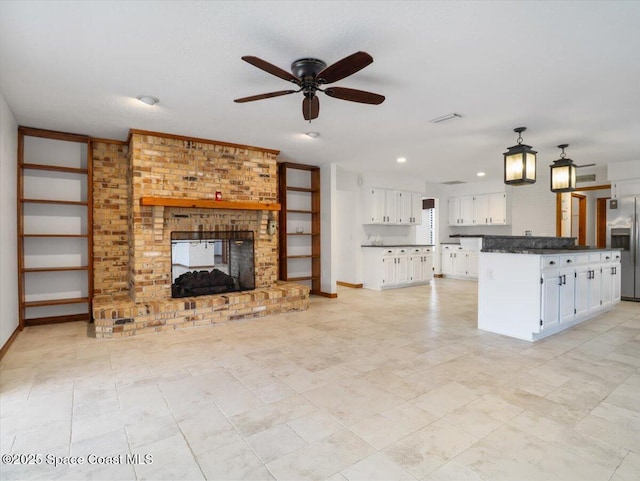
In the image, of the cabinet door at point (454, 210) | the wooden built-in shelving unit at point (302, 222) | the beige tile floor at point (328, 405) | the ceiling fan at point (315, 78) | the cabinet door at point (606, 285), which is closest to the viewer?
the beige tile floor at point (328, 405)

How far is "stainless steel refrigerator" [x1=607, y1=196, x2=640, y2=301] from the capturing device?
6.32 meters

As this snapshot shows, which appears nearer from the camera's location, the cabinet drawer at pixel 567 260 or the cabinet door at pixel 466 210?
the cabinet drawer at pixel 567 260

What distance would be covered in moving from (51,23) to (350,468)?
3.17m

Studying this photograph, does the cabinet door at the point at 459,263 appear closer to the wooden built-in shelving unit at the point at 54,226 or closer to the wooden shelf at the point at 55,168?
the wooden built-in shelving unit at the point at 54,226

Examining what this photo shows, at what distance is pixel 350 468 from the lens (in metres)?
1.81

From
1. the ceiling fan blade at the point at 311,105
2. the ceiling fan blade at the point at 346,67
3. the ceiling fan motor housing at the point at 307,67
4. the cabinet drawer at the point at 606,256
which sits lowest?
the cabinet drawer at the point at 606,256

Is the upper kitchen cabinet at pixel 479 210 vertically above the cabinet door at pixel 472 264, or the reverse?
the upper kitchen cabinet at pixel 479 210

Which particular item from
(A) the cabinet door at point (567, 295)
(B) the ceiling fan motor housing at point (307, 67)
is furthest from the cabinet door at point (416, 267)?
(B) the ceiling fan motor housing at point (307, 67)

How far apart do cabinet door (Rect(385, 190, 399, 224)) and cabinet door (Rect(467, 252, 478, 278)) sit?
223cm

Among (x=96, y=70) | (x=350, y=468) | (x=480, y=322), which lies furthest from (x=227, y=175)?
(x=350, y=468)

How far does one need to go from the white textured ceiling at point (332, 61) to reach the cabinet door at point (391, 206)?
3.30 metres

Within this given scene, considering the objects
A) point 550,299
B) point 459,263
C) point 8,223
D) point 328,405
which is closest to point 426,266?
point 459,263

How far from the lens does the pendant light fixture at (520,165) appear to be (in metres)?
4.10

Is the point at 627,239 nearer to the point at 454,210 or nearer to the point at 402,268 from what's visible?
the point at 454,210
